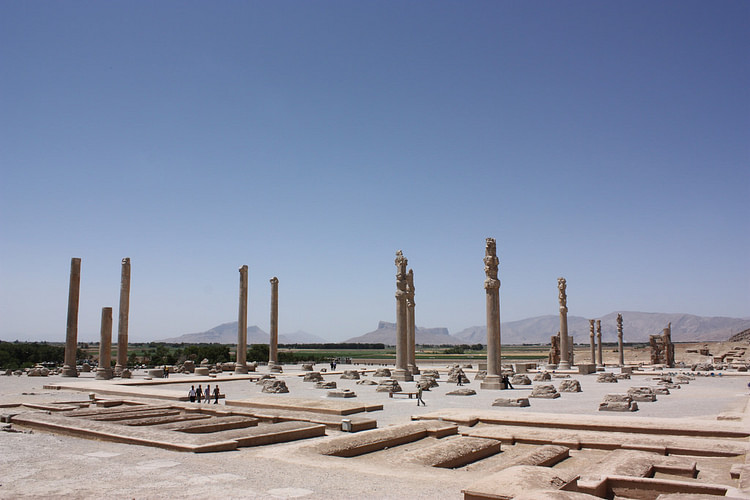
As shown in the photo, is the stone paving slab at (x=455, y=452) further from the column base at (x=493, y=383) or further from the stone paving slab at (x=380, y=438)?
the column base at (x=493, y=383)

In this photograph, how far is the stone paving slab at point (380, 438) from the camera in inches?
452

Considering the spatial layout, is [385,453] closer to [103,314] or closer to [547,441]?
[547,441]

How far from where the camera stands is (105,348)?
36750 millimetres

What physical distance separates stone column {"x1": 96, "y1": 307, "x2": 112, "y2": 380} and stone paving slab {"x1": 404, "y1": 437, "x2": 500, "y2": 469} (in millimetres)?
30024

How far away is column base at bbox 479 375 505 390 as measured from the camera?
27.8 m

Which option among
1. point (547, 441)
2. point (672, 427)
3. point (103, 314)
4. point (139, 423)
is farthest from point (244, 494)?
point (103, 314)

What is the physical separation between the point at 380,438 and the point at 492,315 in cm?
1740

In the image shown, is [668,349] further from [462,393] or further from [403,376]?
[462,393]

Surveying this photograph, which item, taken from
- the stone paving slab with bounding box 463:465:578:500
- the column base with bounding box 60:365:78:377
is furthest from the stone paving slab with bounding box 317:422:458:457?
the column base with bounding box 60:365:78:377

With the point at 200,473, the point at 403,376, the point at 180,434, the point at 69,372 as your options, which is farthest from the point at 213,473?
the point at 69,372

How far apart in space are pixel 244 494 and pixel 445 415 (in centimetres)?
886

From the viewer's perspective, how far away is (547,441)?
12.5 m

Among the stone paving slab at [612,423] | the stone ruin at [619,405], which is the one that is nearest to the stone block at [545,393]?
the stone ruin at [619,405]

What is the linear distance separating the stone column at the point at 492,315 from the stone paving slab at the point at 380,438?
14.3 m
